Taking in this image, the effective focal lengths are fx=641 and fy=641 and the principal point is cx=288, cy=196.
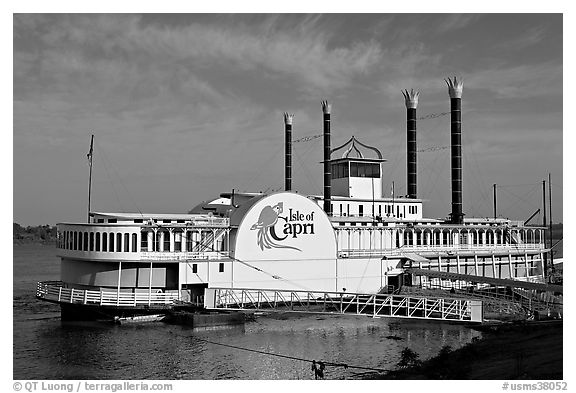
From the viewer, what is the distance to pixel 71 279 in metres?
36.1

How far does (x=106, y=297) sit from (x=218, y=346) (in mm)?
8052

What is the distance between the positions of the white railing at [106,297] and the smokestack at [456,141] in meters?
26.9

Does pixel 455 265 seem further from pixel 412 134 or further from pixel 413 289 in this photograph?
pixel 412 134

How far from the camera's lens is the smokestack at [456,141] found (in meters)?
52.7

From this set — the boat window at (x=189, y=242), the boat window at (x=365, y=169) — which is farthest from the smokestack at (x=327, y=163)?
the boat window at (x=189, y=242)

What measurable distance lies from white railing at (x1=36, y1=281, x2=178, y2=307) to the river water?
127 centimetres

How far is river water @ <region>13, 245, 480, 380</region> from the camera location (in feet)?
82.4

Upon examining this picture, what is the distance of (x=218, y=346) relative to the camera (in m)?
29.0

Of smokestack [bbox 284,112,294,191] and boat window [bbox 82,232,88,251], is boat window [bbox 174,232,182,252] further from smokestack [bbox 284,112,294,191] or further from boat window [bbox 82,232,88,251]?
smokestack [bbox 284,112,294,191]

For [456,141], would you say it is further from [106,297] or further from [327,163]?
[106,297]

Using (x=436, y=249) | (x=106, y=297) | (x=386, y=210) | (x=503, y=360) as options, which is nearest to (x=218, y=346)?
(x=106, y=297)

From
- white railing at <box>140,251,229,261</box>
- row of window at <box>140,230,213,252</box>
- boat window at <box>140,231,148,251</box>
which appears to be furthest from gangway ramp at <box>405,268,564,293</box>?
boat window at <box>140,231,148,251</box>

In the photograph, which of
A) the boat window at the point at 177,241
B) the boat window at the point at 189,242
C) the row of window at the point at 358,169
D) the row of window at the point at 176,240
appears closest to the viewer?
the row of window at the point at 176,240

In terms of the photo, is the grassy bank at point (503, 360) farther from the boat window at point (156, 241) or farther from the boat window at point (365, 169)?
the boat window at point (365, 169)
